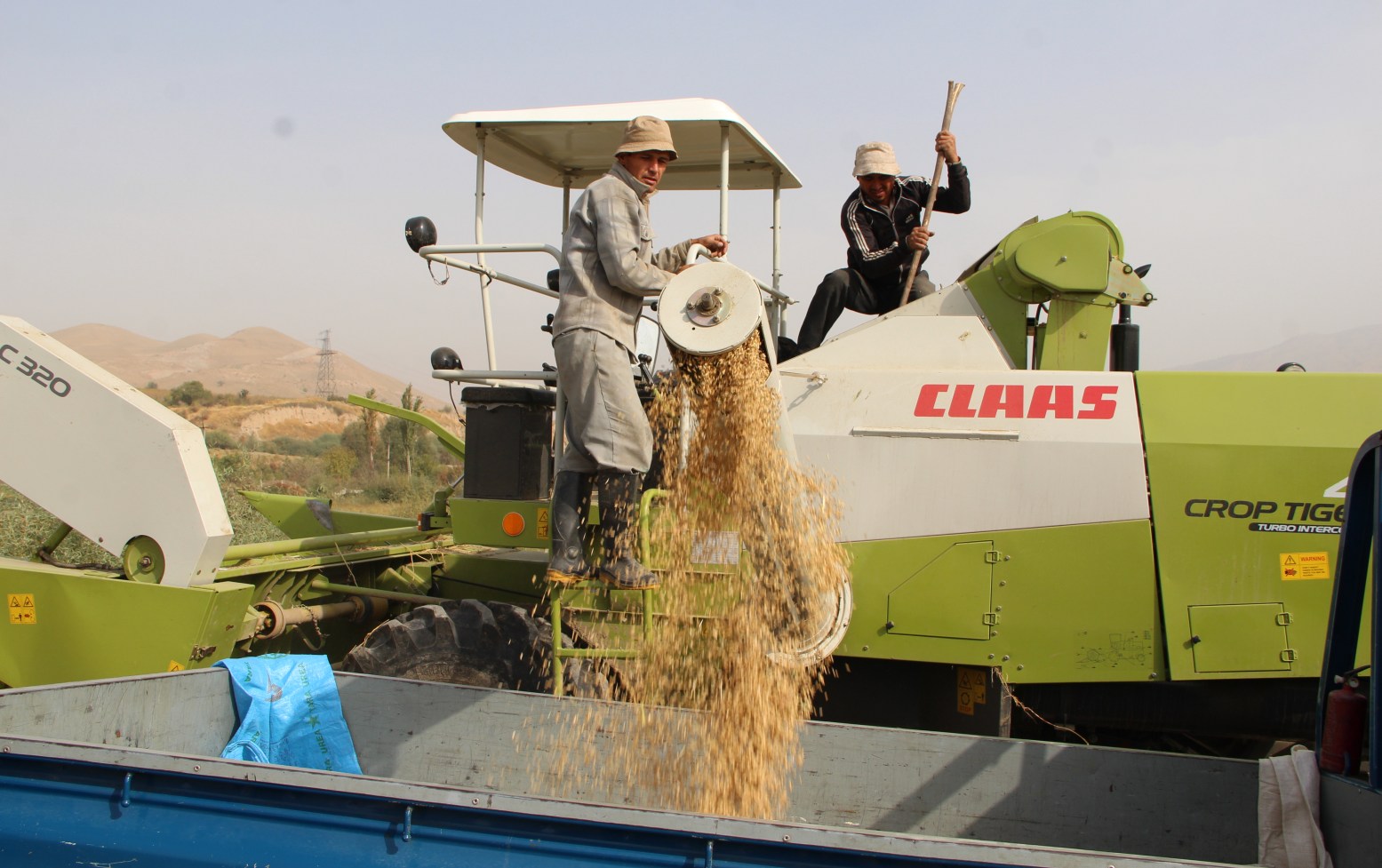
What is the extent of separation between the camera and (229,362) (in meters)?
85.6

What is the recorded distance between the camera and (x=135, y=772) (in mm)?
2803

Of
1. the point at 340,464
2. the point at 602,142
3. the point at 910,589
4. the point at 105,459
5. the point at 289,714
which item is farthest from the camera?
the point at 340,464

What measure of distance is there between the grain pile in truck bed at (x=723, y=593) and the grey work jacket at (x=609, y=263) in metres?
0.31

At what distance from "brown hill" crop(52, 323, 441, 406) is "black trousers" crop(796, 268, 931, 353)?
2639 inches

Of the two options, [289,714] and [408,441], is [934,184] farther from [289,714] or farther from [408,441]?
[408,441]

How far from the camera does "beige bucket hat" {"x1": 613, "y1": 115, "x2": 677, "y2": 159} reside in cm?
393

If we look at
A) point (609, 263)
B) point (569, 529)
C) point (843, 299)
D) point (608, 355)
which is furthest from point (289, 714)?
point (843, 299)

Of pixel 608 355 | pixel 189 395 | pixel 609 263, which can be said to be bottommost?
pixel 608 355

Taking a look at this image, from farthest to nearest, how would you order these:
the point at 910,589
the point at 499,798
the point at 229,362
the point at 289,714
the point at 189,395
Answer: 1. the point at 229,362
2. the point at 189,395
3. the point at 289,714
4. the point at 910,589
5. the point at 499,798

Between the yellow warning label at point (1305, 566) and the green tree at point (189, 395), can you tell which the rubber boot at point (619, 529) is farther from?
the green tree at point (189, 395)

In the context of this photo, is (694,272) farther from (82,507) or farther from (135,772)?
(82,507)

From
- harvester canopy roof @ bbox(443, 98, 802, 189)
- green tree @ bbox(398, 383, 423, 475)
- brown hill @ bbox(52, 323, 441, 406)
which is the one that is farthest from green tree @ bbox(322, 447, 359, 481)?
brown hill @ bbox(52, 323, 441, 406)

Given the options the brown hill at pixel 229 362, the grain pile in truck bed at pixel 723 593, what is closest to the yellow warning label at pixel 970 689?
the grain pile in truck bed at pixel 723 593

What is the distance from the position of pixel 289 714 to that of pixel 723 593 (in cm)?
178
